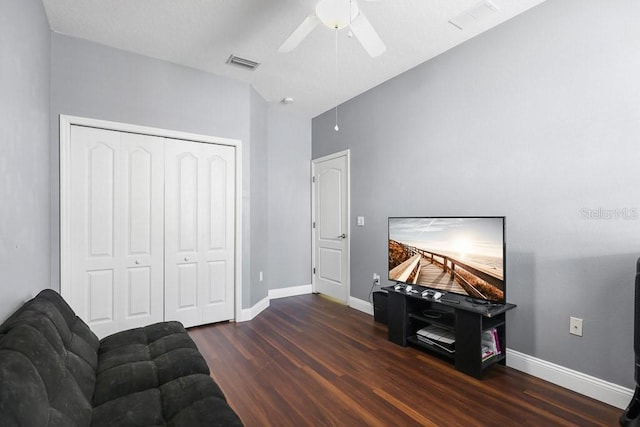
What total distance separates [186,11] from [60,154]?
1.64 m

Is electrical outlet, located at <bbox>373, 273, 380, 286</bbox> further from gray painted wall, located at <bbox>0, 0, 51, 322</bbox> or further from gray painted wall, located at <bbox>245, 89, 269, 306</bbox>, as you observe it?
gray painted wall, located at <bbox>0, 0, 51, 322</bbox>

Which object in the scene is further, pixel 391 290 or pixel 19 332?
pixel 391 290

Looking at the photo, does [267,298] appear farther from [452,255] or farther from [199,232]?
[452,255]

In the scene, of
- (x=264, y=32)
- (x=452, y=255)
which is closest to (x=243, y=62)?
(x=264, y=32)

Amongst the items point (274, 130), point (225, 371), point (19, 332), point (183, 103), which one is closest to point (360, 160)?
point (274, 130)

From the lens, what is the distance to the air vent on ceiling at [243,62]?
320cm

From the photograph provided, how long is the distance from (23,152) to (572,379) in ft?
12.5

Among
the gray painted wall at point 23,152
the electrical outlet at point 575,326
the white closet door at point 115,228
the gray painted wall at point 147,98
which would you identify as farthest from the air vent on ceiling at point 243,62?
the electrical outlet at point 575,326

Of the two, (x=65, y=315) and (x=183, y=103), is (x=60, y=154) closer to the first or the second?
(x=183, y=103)

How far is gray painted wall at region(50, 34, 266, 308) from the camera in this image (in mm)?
2773

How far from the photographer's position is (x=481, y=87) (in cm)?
278

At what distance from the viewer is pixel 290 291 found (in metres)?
4.80

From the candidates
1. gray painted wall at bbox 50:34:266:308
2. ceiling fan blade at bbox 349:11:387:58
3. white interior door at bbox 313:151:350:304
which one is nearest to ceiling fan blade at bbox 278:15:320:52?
ceiling fan blade at bbox 349:11:387:58

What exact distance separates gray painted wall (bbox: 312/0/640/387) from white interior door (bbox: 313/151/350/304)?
51.5 inches
